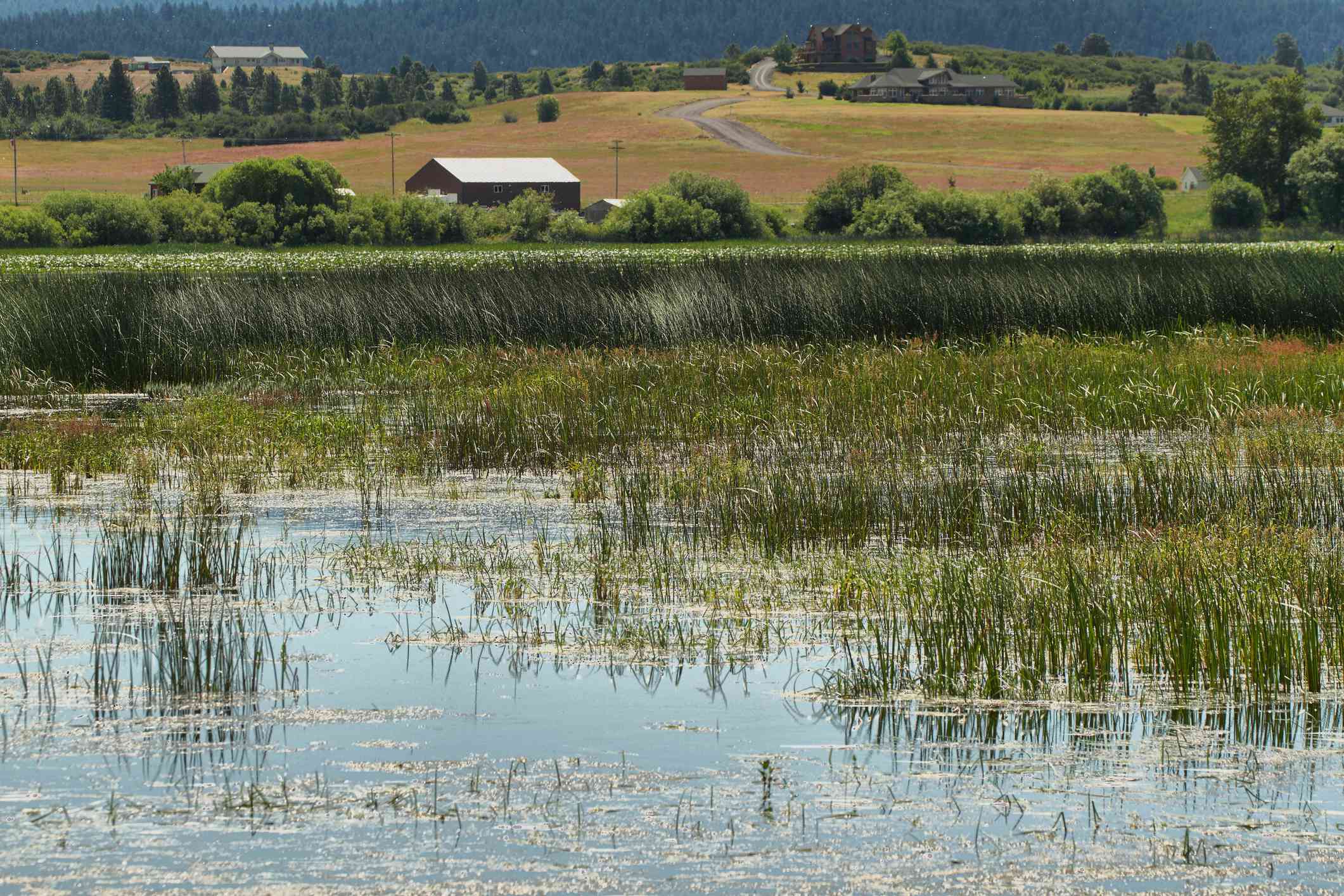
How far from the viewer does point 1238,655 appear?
730 centimetres

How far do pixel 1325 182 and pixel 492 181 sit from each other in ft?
213

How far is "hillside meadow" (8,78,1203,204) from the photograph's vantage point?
139875mm

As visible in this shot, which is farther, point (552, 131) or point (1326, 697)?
point (552, 131)

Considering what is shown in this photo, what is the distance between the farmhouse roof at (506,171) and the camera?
12838cm

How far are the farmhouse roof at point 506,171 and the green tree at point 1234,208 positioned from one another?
51018mm

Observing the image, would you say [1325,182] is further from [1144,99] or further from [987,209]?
[1144,99]

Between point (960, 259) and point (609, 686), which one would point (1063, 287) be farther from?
point (609, 686)

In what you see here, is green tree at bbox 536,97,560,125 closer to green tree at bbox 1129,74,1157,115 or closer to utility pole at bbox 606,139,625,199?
utility pole at bbox 606,139,625,199

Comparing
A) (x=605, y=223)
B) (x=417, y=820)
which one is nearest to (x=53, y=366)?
(x=417, y=820)

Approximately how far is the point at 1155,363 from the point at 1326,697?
12.9 meters

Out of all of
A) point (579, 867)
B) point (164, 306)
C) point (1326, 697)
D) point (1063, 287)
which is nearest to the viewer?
point (579, 867)

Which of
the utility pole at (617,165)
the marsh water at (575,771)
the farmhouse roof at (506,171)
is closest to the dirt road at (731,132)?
the utility pole at (617,165)

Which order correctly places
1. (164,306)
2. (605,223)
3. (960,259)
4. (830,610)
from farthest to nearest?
(605,223), (960,259), (164,306), (830,610)

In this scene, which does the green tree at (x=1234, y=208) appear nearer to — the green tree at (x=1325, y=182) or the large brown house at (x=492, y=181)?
the green tree at (x=1325, y=182)
